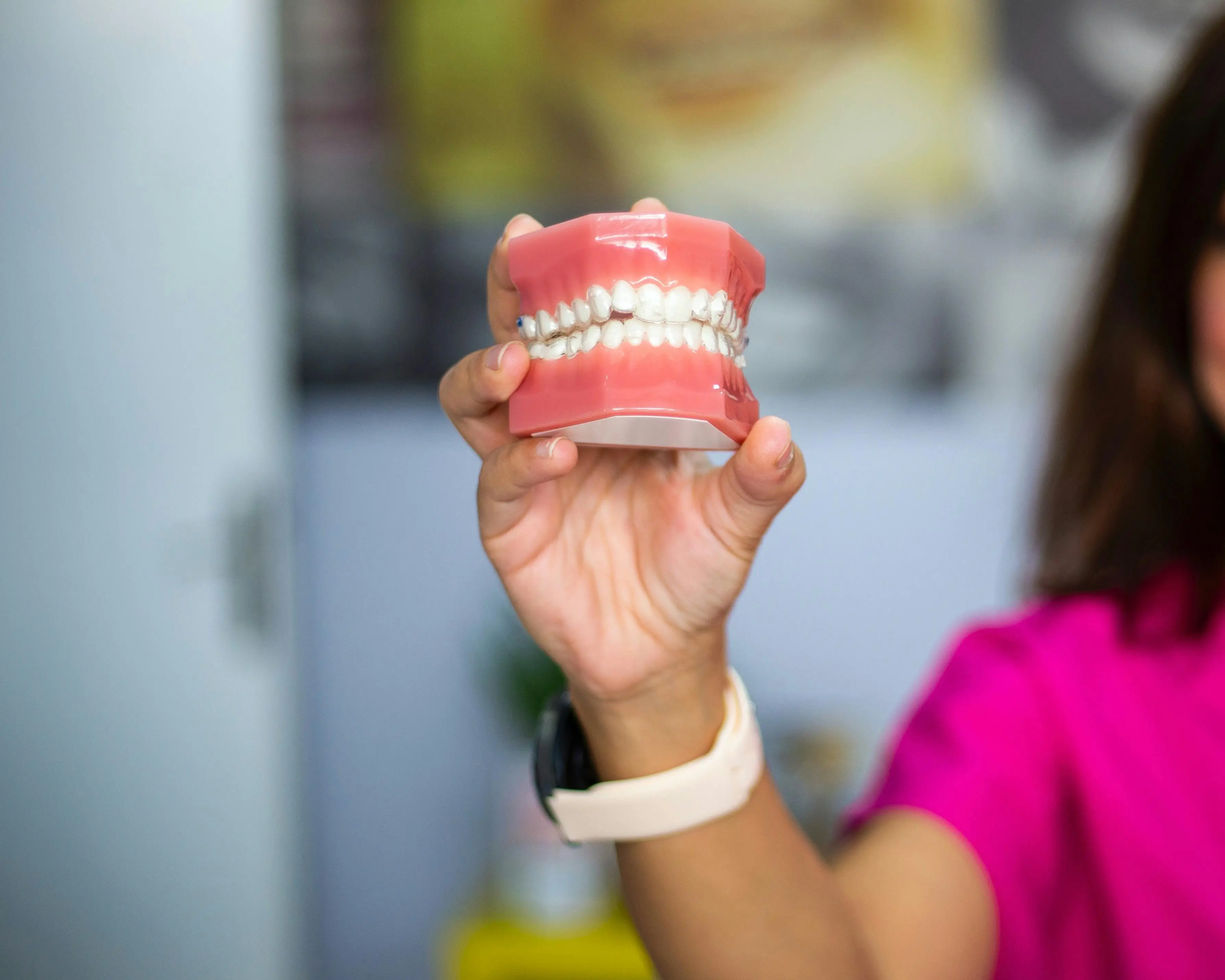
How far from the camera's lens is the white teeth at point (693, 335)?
2.12 ft

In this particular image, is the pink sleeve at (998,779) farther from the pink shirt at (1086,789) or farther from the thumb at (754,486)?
the thumb at (754,486)

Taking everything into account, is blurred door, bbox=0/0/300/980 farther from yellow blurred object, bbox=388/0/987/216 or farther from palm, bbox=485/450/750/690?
palm, bbox=485/450/750/690

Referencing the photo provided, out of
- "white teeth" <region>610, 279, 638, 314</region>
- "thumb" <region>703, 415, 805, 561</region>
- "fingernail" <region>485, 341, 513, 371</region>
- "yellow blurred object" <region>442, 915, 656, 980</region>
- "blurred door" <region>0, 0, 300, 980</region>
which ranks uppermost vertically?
"white teeth" <region>610, 279, 638, 314</region>

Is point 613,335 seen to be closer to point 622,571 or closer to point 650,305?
point 650,305

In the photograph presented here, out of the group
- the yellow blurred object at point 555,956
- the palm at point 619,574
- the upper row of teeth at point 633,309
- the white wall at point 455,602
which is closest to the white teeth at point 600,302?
the upper row of teeth at point 633,309

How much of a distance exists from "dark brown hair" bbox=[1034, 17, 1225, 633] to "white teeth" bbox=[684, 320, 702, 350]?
2.22ft

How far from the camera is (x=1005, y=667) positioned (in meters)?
1.04

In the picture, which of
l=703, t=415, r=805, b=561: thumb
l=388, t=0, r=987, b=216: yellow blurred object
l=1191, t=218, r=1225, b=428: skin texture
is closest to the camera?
l=703, t=415, r=805, b=561: thumb

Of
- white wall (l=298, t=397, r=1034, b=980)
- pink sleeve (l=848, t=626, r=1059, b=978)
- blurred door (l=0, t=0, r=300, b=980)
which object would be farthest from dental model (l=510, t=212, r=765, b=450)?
white wall (l=298, t=397, r=1034, b=980)

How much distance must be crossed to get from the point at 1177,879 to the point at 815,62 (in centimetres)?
159

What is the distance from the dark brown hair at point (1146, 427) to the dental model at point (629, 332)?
66 cm

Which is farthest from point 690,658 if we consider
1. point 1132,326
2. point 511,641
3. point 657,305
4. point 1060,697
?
point 511,641

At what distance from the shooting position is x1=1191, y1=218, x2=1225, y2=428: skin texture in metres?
1.02

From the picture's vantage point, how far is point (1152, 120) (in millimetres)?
1106
